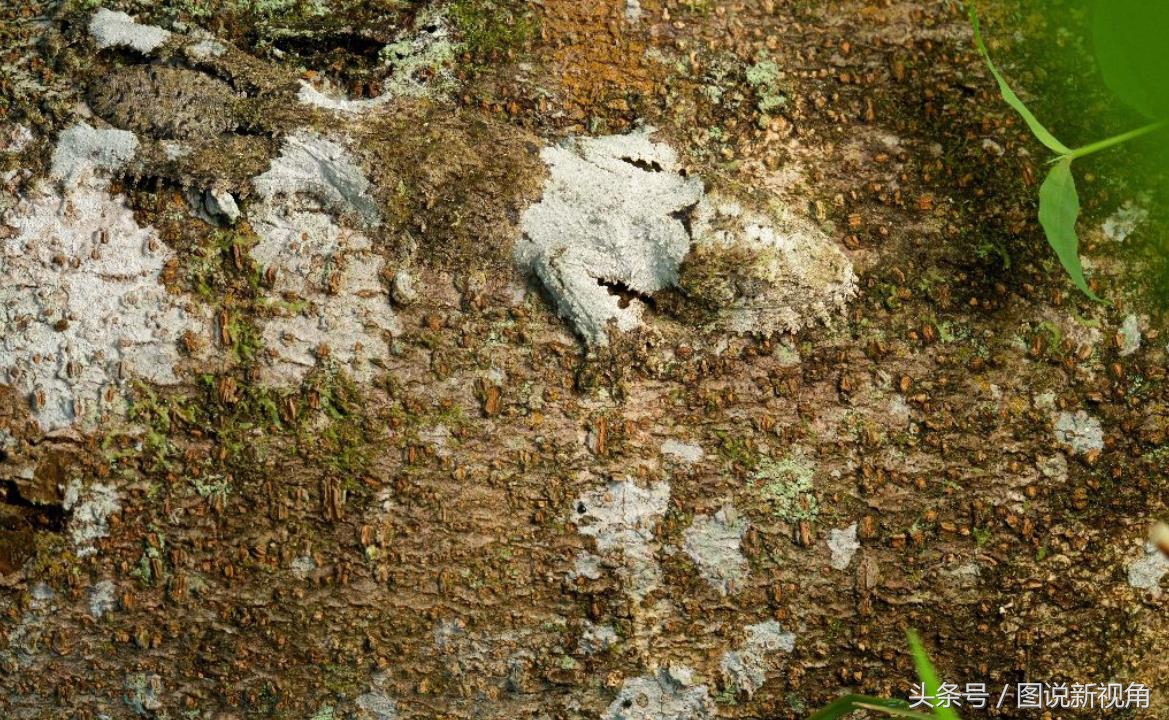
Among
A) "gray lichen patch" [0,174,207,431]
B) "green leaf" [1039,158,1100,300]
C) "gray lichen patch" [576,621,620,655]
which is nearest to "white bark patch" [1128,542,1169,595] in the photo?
"green leaf" [1039,158,1100,300]

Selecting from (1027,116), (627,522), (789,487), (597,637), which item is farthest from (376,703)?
(1027,116)

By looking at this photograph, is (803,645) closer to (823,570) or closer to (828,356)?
(823,570)

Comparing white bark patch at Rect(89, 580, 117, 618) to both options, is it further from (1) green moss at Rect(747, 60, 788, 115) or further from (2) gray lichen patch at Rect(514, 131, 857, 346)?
(1) green moss at Rect(747, 60, 788, 115)

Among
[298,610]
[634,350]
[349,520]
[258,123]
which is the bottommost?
[298,610]

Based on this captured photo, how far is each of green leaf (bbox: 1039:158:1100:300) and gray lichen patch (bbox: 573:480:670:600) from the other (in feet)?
2.12

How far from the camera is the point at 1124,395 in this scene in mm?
1431

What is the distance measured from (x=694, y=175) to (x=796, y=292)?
23 centimetres

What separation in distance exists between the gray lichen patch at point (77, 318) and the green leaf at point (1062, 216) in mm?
1200

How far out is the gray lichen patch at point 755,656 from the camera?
56.0 inches

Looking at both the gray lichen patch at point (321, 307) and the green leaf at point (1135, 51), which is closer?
the green leaf at point (1135, 51)

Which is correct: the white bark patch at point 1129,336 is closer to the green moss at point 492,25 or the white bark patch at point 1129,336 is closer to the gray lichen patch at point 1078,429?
the gray lichen patch at point 1078,429

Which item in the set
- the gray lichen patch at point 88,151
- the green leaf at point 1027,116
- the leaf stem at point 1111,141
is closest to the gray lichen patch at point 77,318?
the gray lichen patch at point 88,151

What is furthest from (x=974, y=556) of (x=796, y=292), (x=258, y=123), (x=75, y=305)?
(x=75, y=305)

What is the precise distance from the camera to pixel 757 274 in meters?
1.41
